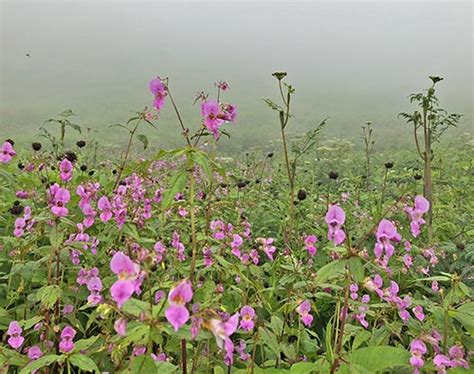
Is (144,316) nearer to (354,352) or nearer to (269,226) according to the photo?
(354,352)

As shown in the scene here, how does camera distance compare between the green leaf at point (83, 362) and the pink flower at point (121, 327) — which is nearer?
the pink flower at point (121, 327)

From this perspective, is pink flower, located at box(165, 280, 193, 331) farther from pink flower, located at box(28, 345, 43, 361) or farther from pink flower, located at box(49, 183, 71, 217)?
pink flower, located at box(28, 345, 43, 361)

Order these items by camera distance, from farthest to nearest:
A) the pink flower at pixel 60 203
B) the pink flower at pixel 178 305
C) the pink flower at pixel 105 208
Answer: the pink flower at pixel 105 208, the pink flower at pixel 60 203, the pink flower at pixel 178 305

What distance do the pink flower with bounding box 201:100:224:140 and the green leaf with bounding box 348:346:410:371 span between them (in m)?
0.85

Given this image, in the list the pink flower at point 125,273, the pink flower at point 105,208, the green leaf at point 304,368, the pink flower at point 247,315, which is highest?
the pink flower at point 125,273

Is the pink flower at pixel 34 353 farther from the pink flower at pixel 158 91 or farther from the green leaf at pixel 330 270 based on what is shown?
the green leaf at pixel 330 270

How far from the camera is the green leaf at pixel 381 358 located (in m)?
1.38

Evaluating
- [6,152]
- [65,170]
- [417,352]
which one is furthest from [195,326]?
[6,152]

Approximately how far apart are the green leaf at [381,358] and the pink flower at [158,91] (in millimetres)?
1099

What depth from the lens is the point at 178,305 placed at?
0.96 metres

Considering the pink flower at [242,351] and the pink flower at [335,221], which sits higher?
the pink flower at [335,221]

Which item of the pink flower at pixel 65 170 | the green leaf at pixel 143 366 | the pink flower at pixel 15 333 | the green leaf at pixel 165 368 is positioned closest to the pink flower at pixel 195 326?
the green leaf at pixel 143 366

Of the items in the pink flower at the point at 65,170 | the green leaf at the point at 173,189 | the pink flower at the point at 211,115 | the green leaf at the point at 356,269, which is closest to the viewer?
the green leaf at the point at 356,269

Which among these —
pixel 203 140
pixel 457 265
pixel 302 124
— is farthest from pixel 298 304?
pixel 302 124
